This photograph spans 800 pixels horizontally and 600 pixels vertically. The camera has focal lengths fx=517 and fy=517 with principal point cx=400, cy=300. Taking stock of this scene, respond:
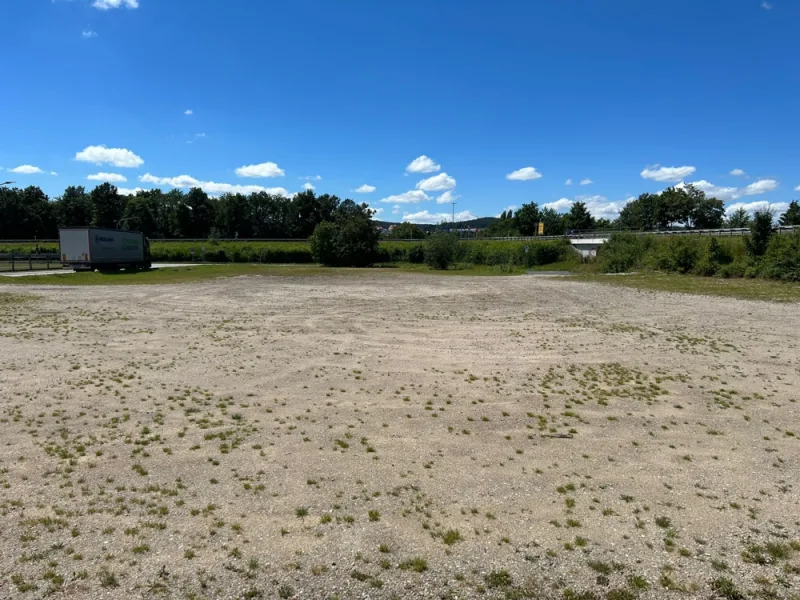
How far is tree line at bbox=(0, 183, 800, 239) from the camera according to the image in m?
120

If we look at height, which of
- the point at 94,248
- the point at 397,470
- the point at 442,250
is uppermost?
the point at 442,250

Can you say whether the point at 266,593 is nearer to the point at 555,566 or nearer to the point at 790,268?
the point at 555,566

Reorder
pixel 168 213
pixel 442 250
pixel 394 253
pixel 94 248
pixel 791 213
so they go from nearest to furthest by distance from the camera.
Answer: pixel 94 248, pixel 442 250, pixel 394 253, pixel 791 213, pixel 168 213

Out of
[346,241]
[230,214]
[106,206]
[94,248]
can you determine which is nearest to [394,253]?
[346,241]

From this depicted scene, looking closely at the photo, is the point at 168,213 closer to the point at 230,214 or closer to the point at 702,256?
the point at 230,214

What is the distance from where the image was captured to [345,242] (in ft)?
245

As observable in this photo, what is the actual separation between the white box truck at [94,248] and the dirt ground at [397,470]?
106 ft

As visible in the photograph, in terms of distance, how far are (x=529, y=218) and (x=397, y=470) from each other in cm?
14181

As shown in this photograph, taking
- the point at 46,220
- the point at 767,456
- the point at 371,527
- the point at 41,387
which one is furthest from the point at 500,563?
the point at 46,220

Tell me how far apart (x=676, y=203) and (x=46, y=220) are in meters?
148

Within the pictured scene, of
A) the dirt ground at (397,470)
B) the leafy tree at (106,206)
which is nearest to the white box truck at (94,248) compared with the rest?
the dirt ground at (397,470)

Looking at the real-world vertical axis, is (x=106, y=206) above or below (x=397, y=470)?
above

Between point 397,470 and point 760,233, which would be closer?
point 397,470

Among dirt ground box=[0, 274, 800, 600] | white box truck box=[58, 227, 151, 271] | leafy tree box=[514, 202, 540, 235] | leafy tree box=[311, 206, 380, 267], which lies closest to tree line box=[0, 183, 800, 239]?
leafy tree box=[514, 202, 540, 235]
